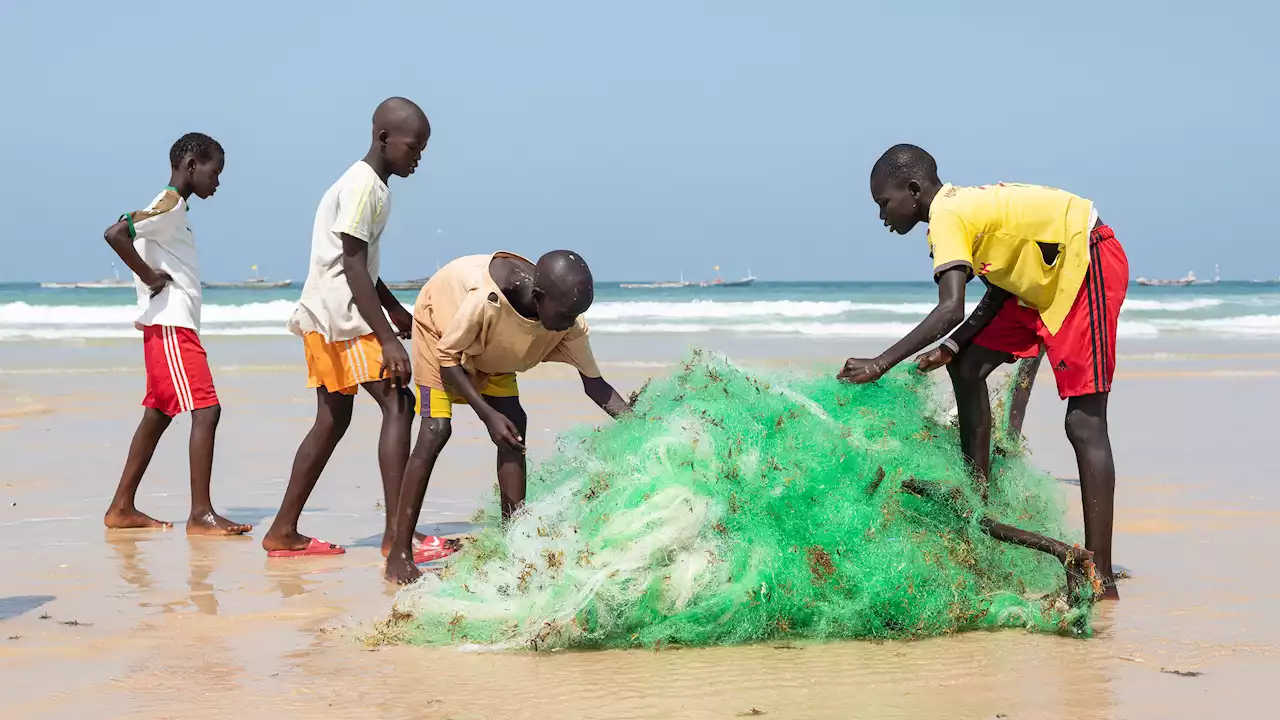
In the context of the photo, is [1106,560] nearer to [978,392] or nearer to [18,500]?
[978,392]

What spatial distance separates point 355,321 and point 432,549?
1111 mm

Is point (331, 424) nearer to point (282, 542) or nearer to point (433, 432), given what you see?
point (282, 542)

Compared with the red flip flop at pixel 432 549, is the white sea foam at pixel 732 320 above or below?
below

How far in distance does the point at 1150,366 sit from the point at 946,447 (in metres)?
13.1

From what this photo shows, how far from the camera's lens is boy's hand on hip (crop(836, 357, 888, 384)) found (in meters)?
4.57

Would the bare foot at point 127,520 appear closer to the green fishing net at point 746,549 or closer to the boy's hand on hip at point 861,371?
the green fishing net at point 746,549

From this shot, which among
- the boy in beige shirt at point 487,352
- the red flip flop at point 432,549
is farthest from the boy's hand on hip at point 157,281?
the red flip flop at point 432,549

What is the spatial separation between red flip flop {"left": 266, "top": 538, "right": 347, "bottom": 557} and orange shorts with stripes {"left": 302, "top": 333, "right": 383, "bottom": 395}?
734mm

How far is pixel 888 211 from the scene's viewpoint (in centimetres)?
477

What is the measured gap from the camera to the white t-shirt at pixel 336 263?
216 inches

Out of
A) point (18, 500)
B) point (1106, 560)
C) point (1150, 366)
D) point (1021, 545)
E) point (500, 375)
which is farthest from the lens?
point (1150, 366)

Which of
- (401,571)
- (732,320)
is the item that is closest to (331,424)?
(401,571)

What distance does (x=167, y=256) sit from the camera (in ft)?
21.5

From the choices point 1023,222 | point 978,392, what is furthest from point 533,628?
point 1023,222
